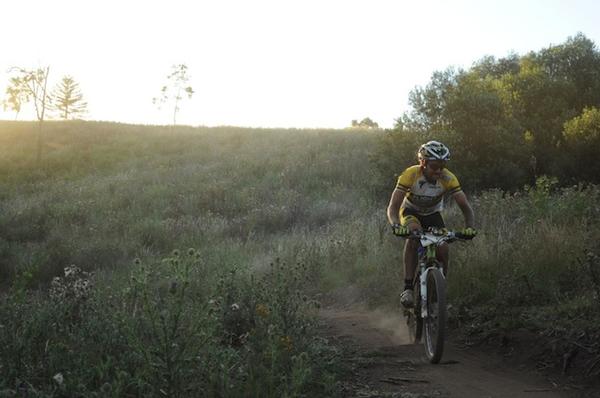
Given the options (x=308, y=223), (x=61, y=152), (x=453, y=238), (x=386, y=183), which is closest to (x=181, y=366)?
(x=453, y=238)

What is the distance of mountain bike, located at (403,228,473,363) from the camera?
6176mm

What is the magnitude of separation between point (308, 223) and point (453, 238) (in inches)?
481

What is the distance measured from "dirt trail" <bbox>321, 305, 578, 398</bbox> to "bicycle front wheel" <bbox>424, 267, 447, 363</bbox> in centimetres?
15

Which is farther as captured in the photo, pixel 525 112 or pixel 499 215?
pixel 525 112

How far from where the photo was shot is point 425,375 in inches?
227

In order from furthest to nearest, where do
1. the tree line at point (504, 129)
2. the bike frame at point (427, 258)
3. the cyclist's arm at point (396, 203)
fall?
the tree line at point (504, 129) → the cyclist's arm at point (396, 203) → the bike frame at point (427, 258)

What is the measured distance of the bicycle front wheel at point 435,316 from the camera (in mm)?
6098

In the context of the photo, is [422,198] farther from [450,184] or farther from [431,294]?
[431,294]

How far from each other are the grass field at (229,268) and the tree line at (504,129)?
2.16m

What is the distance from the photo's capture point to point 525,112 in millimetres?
23531

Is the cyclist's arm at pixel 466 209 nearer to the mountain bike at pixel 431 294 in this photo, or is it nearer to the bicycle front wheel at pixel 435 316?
the mountain bike at pixel 431 294

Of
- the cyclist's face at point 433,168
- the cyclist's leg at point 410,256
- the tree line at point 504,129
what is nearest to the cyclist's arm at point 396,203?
the cyclist's leg at point 410,256

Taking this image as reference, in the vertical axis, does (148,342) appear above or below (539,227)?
below

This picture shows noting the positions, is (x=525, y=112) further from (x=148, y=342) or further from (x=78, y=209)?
(x=148, y=342)
